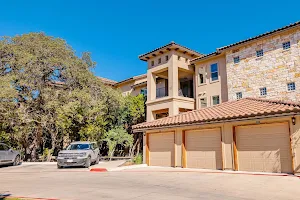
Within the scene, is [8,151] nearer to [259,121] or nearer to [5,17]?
[5,17]

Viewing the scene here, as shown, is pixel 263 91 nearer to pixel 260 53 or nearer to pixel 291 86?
pixel 291 86

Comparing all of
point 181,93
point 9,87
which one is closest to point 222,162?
point 181,93

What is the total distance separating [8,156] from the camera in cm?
1767

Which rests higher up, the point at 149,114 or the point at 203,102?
the point at 203,102

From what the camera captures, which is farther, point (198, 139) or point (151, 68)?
point (151, 68)

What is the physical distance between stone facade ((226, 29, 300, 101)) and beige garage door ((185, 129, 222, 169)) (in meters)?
7.85

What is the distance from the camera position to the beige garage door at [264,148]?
11852mm

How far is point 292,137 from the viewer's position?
37.6 feet

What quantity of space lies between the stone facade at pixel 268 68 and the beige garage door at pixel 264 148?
7.50 meters

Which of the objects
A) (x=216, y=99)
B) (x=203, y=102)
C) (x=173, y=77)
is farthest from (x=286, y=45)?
(x=173, y=77)

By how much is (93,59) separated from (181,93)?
9.96 metres

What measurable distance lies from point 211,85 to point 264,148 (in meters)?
11.8

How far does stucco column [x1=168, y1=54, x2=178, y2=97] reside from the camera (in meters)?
24.1

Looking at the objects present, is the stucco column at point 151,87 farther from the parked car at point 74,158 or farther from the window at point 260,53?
the parked car at point 74,158
